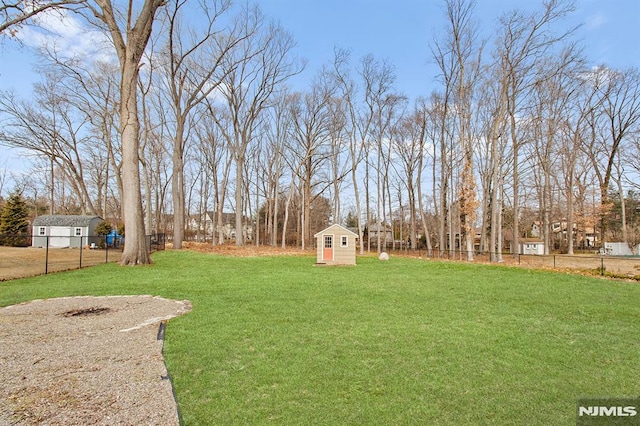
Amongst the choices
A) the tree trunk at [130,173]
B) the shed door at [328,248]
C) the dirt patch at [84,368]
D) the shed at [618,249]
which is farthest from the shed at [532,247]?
the dirt patch at [84,368]

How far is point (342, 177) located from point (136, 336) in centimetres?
2785

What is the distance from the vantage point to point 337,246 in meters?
15.5

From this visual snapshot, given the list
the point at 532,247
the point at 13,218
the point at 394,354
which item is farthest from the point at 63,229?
the point at 532,247

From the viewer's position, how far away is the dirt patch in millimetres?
2684

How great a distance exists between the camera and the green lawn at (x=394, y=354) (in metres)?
2.83

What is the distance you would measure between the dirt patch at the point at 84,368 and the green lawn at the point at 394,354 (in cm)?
26

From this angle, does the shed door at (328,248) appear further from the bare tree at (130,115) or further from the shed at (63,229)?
the shed at (63,229)

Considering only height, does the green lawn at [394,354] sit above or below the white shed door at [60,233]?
below

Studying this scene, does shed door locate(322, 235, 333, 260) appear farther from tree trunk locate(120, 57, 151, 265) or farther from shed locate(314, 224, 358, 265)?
tree trunk locate(120, 57, 151, 265)

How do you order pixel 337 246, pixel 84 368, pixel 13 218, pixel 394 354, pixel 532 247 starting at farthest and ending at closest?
1. pixel 532 247
2. pixel 13 218
3. pixel 337 246
4. pixel 394 354
5. pixel 84 368

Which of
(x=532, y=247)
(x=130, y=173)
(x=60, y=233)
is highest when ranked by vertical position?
(x=130, y=173)

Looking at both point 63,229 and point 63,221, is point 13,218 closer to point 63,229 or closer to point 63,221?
point 63,221

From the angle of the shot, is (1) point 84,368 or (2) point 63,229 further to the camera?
(2) point 63,229

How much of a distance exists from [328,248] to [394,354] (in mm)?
11584
